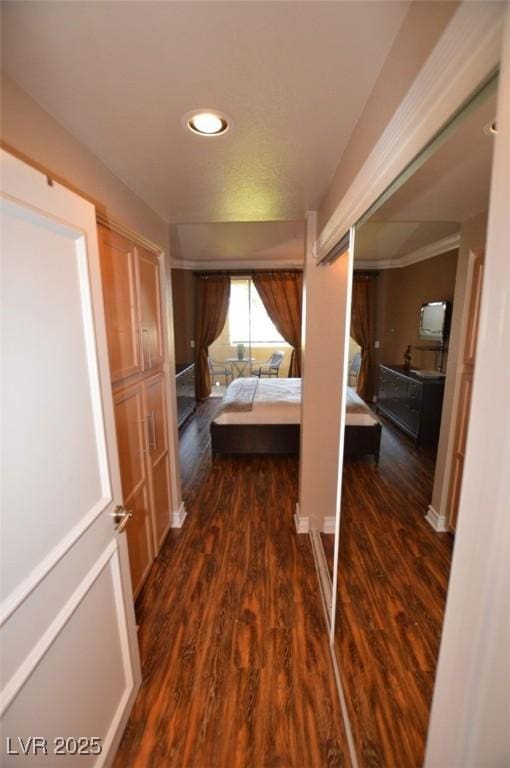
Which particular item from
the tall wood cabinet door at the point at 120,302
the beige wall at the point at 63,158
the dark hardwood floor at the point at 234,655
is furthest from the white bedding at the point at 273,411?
the beige wall at the point at 63,158

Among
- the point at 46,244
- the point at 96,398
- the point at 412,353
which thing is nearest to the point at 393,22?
the point at 46,244

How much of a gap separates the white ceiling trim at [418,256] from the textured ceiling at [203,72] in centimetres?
60

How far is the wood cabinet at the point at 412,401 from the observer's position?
1.94m

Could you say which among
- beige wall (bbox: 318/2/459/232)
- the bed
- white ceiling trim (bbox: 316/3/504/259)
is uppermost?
beige wall (bbox: 318/2/459/232)

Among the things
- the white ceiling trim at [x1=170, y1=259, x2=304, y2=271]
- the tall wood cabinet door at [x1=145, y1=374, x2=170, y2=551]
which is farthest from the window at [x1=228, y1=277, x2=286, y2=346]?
the tall wood cabinet door at [x1=145, y1=374, x2=170, y2=551]

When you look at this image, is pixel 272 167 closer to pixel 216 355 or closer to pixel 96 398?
pixel 96 398

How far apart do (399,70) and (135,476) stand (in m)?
2.04

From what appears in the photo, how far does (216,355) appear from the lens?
22.3 ft

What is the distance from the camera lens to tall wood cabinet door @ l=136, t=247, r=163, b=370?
1.91 m

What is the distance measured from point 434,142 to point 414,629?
1986mm

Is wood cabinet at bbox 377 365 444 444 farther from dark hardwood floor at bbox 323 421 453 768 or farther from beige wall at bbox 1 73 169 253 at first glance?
beige wall at bbox 1 73 169 253

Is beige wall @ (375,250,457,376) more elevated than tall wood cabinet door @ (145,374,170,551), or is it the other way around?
beige wall @ (375,250,457,376)

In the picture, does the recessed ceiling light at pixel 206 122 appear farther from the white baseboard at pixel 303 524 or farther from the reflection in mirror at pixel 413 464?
the white baseboard at pixel 303 524

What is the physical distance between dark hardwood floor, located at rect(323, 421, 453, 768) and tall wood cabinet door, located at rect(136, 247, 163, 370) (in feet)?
5.92
